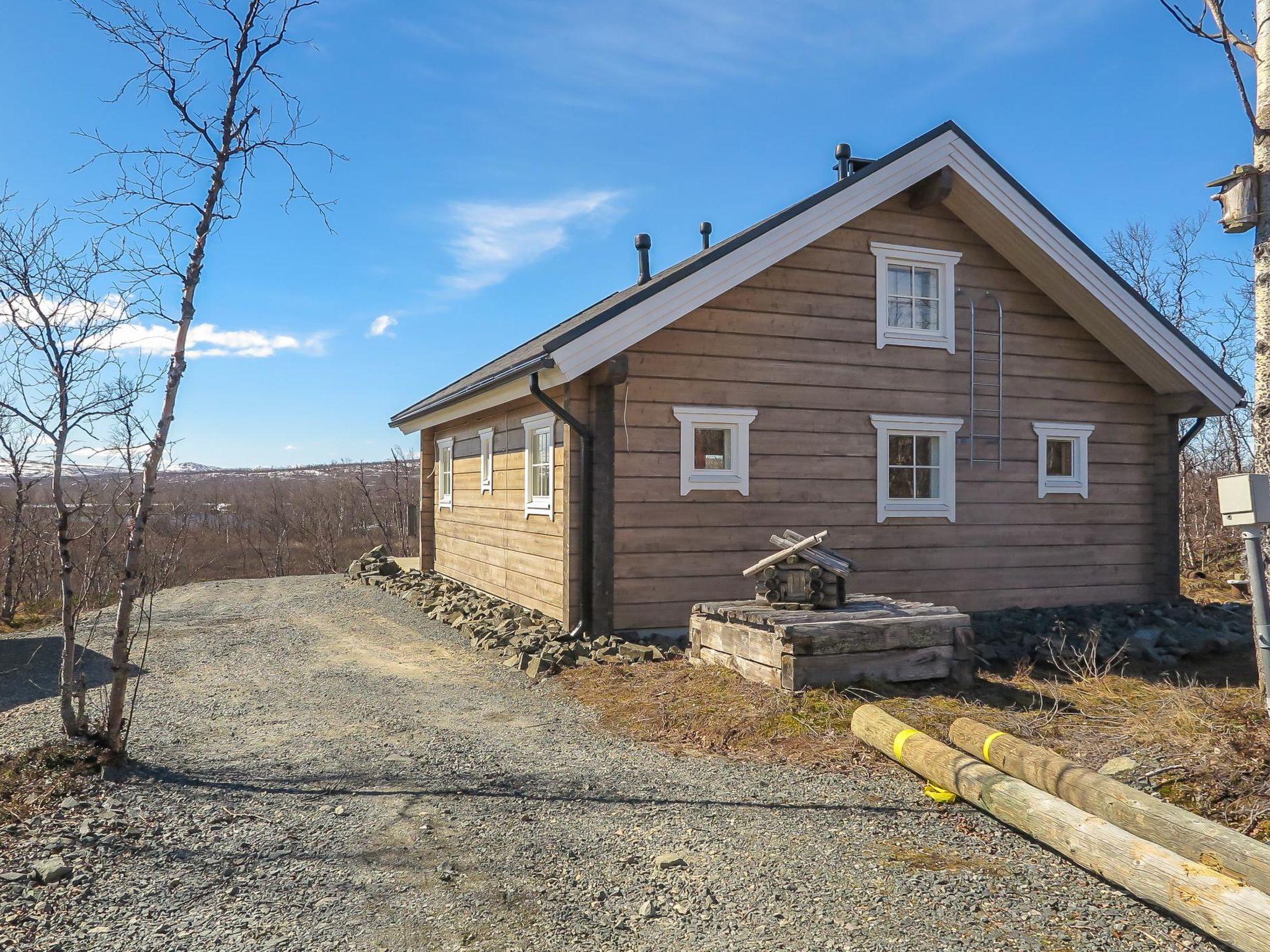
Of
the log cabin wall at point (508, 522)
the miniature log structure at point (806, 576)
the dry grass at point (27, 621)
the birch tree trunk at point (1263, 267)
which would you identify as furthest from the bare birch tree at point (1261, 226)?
the dry grass at point (27, 621)

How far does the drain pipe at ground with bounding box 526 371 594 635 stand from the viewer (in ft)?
30.4

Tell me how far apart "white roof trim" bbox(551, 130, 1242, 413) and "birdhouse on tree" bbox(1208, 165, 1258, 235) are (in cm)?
457

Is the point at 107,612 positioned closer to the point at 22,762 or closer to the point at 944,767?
the point at 22,762

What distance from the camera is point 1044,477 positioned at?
11617mm

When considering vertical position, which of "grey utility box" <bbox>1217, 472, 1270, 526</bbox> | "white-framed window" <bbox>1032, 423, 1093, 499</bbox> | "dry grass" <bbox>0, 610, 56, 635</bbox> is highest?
"white-framed window" <bbox>1032, 423, 1093, 499</bbox>

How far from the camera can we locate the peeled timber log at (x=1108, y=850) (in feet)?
10.4

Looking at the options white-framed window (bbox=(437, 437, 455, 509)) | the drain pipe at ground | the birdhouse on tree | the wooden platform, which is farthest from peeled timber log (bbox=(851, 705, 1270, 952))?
white-framed window (bbox=(437, 437, 455, 509))

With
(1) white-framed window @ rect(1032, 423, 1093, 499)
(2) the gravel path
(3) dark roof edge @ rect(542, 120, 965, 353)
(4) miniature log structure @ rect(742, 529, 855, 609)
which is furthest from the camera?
(1) white-framed window @ rect(1032, 423, 1093, 499)

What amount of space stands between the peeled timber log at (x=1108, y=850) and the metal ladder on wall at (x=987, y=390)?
6773 millimetres

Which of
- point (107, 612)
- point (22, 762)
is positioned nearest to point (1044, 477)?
point (22, 762)

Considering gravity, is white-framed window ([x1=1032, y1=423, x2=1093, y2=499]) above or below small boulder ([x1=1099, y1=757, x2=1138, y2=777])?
above

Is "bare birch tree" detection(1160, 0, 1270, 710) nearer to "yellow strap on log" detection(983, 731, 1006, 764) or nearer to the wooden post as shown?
"yellow strap on log" detection(983, 731, 1006, 764)

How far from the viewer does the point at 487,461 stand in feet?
43.7

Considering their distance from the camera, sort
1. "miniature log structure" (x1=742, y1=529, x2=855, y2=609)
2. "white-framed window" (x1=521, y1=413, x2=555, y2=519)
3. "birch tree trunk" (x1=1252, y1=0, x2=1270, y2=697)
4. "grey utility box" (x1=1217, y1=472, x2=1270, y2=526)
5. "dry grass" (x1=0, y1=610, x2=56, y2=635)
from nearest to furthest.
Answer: "grey utility box" (x1=1217, y1=472, x2=1270, y2=526) → "birch tree trunk" (x1=1252, y1=0, x2=1270, y2=697) → "miniature log structure" (x1=742, y1=529, x2=855, y2=609) → "white-framed window" (x1=521, y1=413, x2=555, y2=519) → "dry grass" (x1=0, y1=610, x2=56, y2=635)
